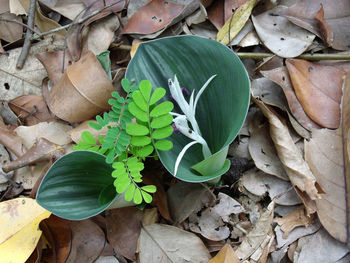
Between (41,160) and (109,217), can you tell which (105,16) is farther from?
(109,217)

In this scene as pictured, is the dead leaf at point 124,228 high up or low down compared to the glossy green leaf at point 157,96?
down

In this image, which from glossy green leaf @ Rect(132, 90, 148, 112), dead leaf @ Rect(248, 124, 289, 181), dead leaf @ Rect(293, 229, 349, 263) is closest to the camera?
glossy green leaf @ Rect(132, 90, 148, 112)

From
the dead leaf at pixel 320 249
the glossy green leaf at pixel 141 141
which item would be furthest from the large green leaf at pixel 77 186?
the dead leaf at pixel 320 249

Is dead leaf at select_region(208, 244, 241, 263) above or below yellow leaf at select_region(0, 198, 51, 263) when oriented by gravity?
below

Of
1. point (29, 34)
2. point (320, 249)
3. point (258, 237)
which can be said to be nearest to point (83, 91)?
point (29, 34)

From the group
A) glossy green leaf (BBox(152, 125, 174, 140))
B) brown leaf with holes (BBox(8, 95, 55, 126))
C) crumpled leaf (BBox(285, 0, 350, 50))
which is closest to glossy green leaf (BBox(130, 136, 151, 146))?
glossy green leaf (BBox(152, 125, 174, 140))

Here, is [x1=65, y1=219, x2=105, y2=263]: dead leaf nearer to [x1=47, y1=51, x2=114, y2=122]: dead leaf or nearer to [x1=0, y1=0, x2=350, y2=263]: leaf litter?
[x1=0, y1=0, x2=350, y2=263]: leaf litter

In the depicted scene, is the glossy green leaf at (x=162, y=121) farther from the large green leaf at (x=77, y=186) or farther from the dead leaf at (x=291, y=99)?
the dead leaf at (x=291, y=99)
